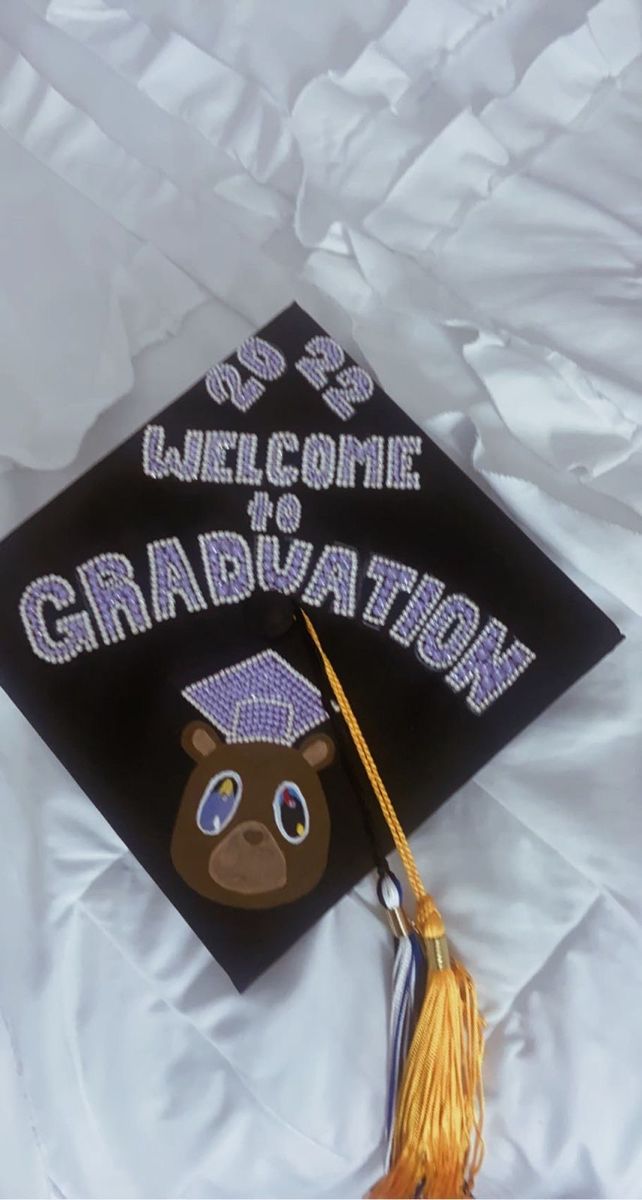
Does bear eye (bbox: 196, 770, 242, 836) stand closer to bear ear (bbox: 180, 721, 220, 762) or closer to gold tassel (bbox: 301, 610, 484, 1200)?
bear ear (bbox: 180, 721, 220, 762)

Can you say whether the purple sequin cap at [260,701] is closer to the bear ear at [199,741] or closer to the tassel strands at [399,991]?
the bear ear at [199,741]

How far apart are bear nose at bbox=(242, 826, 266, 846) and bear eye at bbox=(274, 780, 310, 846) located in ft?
0.04

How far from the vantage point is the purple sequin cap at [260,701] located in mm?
→ 557

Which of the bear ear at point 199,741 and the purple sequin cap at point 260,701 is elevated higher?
the purple sequin cap at point 260,701

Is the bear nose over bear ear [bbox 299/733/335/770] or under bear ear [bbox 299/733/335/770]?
under

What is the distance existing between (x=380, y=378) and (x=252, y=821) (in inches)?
13.2

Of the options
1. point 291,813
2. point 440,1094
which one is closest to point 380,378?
point 291,813

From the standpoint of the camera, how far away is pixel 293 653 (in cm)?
58

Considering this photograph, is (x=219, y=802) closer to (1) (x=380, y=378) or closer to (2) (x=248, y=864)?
(2) (x=248, y=864)

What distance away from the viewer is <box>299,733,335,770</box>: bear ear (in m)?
0.55

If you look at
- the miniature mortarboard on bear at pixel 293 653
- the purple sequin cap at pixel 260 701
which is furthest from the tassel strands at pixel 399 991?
the purple sequin cap at pixel 260 701

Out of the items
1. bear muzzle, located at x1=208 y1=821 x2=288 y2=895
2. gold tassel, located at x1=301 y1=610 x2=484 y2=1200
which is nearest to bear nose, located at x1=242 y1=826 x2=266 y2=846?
bear muzzle, located at x1=208 y1=821 x2=288 y2=895

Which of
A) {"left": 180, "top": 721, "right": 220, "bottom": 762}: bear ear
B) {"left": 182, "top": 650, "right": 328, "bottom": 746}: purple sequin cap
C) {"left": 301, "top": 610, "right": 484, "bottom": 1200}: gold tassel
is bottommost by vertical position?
{"left": 301, "top": 610, "right": 484, "bottom": 1200}: gold tassel

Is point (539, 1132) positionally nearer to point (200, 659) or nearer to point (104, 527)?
point (200, 659)
